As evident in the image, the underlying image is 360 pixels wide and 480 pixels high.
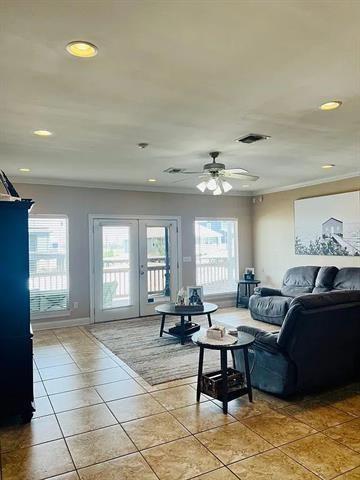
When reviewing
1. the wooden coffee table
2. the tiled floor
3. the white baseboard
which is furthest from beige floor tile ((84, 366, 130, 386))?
the white baseboard

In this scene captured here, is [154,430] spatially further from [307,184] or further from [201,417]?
[307,184]

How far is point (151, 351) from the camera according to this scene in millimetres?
4852

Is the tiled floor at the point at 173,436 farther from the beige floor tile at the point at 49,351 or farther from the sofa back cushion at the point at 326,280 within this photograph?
the sofa back cushion at the point at 326,280

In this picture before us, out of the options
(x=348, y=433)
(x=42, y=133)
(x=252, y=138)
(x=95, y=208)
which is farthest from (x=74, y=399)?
(x=95, y=208)

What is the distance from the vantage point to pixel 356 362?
3.62m

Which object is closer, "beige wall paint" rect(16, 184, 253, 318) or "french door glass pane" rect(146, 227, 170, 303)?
"beige wall paint" rect(16, 184, 253, 318)

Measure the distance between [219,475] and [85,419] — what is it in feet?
4.29

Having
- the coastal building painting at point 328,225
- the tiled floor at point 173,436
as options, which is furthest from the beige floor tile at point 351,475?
the coastal building painting at point 328,225

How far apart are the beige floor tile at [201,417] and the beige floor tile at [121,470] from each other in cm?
55

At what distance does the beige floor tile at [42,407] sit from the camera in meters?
3.17

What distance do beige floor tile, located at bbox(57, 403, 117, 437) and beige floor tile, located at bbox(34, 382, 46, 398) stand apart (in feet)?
1.69

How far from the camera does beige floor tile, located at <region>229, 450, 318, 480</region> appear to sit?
2.24 meters

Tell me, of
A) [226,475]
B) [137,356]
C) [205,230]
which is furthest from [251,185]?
[226,475]

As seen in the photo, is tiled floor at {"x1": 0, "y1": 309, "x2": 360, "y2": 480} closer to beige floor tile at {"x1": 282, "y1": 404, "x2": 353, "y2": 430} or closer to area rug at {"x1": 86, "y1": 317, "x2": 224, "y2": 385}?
beige floor tile at {"x1": 282, "y1": 404, "x2": 353, "y2": 430}
